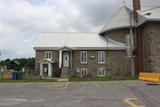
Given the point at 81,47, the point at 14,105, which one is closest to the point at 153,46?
the point at 81,47

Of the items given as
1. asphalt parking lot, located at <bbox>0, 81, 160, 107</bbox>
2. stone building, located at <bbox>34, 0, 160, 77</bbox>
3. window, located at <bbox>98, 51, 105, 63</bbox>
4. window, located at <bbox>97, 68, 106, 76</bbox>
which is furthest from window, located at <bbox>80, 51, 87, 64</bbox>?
asphalt parking lot, located at <bbox>0, 81, 160, 107</bbox>

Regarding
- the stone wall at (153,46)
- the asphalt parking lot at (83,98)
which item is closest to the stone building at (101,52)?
the stone wall at (153,46)

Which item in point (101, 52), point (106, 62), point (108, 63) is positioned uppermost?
point (101, 52)

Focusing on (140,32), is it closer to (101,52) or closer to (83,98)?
(101,52)

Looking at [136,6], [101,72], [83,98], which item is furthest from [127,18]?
[83,98]

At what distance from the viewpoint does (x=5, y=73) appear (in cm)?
5003

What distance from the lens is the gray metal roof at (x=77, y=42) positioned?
168 ft

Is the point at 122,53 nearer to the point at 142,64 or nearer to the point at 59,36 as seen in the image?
the point at 142,64

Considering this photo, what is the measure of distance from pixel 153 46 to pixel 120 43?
8.56 meters

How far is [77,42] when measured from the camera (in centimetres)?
5341

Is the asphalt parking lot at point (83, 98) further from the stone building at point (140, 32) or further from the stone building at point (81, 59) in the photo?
the stone building at point (81, 59)

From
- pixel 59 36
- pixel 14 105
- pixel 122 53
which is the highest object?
pixel 59 36

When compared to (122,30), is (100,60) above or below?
below

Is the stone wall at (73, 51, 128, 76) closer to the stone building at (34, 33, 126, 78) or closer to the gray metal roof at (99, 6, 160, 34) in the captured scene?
the stone building at (34, 33, 126, 78)
